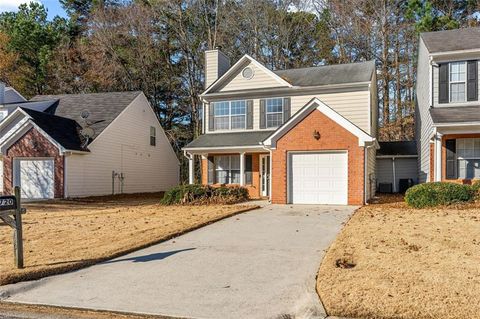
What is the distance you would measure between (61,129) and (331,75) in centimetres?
1442

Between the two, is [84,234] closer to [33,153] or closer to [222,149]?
[222,149]

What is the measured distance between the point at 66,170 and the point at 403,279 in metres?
18.6

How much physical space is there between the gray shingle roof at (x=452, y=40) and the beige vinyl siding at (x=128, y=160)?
16.7 metres

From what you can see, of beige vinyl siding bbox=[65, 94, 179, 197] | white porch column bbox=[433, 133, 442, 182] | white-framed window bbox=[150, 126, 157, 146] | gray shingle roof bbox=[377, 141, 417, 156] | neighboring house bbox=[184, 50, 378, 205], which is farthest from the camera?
white-framed window bbox=[150, 126, 157, 146]

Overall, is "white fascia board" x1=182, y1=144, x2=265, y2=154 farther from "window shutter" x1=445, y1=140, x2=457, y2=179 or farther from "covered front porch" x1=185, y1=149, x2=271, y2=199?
"window shutter" x1=445, y1=140, x2=457, y2=179

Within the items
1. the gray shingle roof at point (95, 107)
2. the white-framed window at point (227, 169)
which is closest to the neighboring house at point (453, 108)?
the white-framed window at point (227, 169)

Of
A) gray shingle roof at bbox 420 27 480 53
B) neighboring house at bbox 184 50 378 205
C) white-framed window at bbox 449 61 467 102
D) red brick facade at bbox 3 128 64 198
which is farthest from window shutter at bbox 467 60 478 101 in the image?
red brick facade at bbox 3 128 64 198

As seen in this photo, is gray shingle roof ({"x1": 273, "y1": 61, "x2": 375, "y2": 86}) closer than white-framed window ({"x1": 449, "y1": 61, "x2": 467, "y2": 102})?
No

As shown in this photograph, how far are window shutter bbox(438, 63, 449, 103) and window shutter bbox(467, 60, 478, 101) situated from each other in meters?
0.80

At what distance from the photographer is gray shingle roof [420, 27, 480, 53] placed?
17.0 m

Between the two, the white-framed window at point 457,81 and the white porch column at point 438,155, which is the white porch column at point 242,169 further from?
the white-framed window at point 457,81

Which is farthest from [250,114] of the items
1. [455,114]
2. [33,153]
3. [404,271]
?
[404,271]

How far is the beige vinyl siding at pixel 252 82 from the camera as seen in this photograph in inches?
822

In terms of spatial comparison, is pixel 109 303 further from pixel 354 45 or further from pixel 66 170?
pixel 354 45
